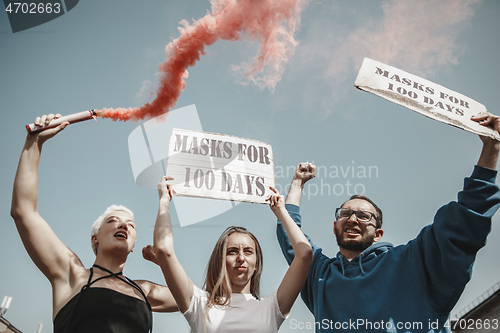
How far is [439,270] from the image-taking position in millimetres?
2865

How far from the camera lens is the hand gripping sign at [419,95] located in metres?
3.26

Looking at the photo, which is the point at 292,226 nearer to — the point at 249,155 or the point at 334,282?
the point at 334,282

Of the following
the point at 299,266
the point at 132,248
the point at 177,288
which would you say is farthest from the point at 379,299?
the point at 132,248

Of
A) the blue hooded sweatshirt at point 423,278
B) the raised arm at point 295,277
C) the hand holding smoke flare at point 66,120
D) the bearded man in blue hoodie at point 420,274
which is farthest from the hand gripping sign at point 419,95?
the hand holding smoke flare at point 66,120

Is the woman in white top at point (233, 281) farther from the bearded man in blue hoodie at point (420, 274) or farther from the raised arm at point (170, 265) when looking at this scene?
the bearded man in blue hoodie at point (420, 274)

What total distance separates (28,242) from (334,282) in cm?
283

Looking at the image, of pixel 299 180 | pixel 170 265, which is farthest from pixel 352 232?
pixel 170 265

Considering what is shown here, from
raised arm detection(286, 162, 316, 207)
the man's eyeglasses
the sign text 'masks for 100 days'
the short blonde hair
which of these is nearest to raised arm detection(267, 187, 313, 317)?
the man's eyeglasses

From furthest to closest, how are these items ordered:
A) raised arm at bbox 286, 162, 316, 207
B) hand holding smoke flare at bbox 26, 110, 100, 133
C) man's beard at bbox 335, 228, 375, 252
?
raised arm at bbox 286, 162, 316, 207, man's beard at bbox 335, 228, 375, 252, hand holding smoke flare at bbox 26, 110, 100, 133

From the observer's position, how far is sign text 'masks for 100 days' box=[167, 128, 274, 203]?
146 inches

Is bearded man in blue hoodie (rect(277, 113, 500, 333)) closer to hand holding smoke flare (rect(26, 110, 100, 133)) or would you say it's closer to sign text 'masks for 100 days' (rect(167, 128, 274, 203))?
sign text 'masks for 100 days' (rect(167, 128, 274, 203))

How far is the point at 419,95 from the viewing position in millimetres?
3420

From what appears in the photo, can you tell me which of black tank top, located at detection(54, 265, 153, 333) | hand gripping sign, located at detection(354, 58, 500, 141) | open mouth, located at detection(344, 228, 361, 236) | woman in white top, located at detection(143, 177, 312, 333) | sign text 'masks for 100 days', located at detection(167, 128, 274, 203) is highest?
hand gripping sign, located at detection(354, 58, 500, 141)

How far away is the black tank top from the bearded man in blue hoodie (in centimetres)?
171
